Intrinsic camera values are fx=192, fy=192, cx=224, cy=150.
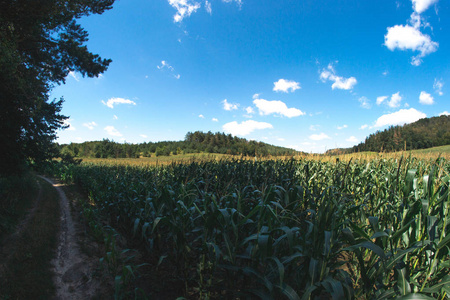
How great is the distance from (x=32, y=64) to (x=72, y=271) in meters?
12.4

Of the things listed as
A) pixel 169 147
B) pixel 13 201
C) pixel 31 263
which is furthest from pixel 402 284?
pixel 169 147

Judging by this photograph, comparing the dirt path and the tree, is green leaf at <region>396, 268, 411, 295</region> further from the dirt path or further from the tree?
the tree

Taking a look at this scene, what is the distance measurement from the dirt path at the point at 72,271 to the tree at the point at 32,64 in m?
6.12

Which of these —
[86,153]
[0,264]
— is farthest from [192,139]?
[0,264]

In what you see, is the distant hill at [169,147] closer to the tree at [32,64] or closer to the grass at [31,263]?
the tree at [32,64]

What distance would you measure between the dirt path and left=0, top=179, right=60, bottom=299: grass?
0.13 m

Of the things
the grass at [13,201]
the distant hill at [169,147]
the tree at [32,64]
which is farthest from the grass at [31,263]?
the distant hill at [169,147]

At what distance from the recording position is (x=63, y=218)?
7258mm

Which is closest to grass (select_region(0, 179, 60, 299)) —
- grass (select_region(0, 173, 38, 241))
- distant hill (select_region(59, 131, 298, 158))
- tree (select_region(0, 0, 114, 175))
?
grass (select_region(0, 173, 38, 241))

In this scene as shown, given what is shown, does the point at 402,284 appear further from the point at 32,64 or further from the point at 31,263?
the point at 32,64

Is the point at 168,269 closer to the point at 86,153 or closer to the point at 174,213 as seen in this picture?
the point at 174,213

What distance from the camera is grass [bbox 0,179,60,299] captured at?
10.7 feet

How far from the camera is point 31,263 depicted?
4098 millimetres

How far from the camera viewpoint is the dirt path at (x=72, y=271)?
132 inches
